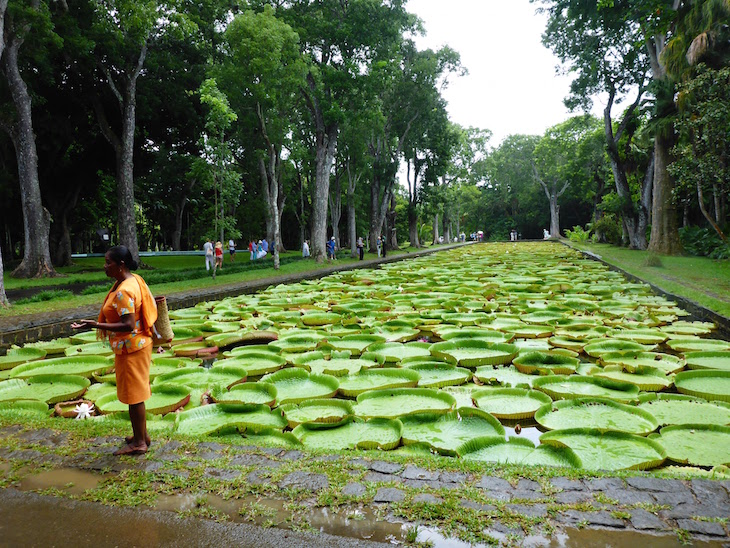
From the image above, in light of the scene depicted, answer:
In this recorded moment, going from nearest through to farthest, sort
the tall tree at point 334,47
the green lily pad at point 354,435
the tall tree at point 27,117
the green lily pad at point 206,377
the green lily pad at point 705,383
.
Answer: the green lily pad at point 354,435, the green lily pad at point 705,383, the green lily pad at point 206,377, the tall tree at point 27,117, the tall tree at point 334,47

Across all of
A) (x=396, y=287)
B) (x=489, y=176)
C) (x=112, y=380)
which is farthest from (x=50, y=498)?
(x=489, y=176)

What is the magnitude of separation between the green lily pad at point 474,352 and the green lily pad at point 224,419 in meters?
2.05

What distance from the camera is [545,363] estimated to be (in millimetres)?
4547

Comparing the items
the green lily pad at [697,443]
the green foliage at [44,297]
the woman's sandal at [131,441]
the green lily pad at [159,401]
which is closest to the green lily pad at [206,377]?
the green lily pad at [159,401]

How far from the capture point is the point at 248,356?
498 centimetres

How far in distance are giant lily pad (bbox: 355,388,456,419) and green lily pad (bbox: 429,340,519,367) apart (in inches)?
41.0

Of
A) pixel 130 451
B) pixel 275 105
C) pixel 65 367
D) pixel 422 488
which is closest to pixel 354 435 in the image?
pixel 422 488

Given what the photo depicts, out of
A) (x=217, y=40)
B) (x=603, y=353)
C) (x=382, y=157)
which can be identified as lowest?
(x=603, y=353)

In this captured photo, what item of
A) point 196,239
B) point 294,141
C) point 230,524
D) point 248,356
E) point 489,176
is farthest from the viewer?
point 489,176

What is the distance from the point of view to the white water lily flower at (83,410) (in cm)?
355

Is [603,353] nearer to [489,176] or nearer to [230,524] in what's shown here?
[230,524]

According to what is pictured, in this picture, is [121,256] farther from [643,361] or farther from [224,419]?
[643,361]

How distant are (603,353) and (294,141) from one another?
900 inches

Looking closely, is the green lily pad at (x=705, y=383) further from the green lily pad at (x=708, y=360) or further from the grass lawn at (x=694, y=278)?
the grass lawn at (x=694, y=278)
